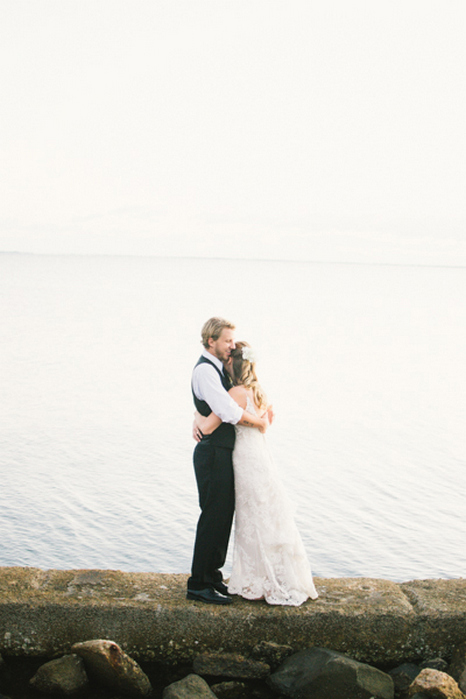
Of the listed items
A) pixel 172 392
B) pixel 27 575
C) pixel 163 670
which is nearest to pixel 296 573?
pixel 163 670

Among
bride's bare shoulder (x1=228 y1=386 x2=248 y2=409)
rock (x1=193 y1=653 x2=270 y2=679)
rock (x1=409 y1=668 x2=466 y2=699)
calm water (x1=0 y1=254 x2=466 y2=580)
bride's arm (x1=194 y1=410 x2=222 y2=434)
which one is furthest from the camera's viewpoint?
calm water (x1=0 y1=254 x2=466 y2=580)

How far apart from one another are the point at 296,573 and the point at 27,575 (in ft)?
5.85

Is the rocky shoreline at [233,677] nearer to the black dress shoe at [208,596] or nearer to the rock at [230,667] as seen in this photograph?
the rock at [230,667]

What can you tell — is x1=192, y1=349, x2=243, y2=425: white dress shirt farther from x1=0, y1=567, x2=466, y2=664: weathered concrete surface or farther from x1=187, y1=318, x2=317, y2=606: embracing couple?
x1=0, y1=567, x2=466, y2=664: weathered concrete surface

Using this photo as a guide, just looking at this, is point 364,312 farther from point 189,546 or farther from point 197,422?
point 197,422

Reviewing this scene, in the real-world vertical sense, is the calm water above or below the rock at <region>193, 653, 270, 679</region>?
above

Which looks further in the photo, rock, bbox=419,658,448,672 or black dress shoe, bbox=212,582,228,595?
black dress shoe, bbox=212,582,228,595

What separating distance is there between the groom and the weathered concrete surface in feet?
0.77

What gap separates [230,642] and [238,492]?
91 cm

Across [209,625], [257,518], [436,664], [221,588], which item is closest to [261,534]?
[257,518]

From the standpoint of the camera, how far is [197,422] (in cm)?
452

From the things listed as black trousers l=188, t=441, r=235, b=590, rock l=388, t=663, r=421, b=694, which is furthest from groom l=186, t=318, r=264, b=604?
rock l=388, t=663, r=421, b=694

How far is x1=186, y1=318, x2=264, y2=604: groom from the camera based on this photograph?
4410mm

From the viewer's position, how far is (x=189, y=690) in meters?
3.75
